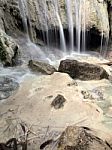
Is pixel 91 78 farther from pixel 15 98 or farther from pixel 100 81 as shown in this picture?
pixel 15 98

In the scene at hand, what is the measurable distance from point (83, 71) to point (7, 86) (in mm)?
1571

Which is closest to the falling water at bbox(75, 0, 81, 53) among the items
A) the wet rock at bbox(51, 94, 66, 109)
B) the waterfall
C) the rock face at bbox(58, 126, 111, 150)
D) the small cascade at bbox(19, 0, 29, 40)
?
the waterfall

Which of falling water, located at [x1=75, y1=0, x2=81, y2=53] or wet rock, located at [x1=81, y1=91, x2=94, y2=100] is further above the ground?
wet rock, located at [x1=81, y1=91, x2=94, y2=100]

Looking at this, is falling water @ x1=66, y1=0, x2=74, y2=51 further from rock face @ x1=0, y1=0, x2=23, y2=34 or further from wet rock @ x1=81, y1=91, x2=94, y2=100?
wet rock @ x1=81, y1=91, x2=94, y2=100

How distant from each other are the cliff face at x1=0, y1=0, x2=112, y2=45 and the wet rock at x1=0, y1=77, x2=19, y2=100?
2.56 meters

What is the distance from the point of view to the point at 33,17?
9344mm

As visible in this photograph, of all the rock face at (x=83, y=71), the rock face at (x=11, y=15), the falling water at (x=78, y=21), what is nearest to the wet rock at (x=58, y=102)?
the rock face at (x=83, y=71)

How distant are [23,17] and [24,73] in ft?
8.72

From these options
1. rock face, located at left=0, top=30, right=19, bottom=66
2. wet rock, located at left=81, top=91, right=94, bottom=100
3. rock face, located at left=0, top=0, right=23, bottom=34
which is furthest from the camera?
rock face, located at left=0, top=0, right=23, bottom=34

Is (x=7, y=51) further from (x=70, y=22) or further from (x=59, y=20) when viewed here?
(x=70, y=22)

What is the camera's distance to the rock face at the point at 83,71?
21.7 feet

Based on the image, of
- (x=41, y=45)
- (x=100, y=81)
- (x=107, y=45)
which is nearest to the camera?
(x=100, y=81)

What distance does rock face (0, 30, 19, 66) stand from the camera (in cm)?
741

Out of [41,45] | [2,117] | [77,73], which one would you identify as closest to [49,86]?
[77,73]
